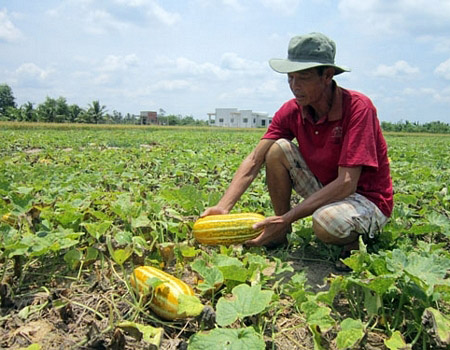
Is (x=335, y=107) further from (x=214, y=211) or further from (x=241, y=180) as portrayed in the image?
(x=214, y=211)

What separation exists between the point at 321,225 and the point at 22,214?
2150 millimetres

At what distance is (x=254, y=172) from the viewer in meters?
3.19

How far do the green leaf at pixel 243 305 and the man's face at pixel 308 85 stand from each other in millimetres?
1500

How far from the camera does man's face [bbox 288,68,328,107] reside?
8.71ft

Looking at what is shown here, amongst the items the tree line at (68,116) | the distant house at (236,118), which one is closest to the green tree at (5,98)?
the tree line at (68,116)

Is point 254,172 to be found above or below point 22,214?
above

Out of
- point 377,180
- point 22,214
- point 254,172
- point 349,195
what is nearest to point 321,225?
point 349,195

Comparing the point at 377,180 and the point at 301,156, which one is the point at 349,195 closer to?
the point at 377,180

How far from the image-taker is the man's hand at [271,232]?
2.71 metres

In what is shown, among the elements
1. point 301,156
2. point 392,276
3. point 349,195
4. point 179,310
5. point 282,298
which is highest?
point 301,156

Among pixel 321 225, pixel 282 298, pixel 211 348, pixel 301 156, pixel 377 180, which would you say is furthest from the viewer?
pixel 301 156

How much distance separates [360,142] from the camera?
2.57m

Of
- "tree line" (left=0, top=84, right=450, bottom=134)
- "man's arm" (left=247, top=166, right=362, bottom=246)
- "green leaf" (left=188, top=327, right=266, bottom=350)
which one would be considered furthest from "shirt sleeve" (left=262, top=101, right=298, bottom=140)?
"tree line" (left=0, top=84, right=450, bottom=134)

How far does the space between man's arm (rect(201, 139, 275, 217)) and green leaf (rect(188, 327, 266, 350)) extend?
1.43m
